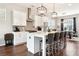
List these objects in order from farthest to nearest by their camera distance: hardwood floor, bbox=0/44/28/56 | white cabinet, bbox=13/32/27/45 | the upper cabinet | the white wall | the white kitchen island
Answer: white cabinet, bbox=13/32/27/45, the upper cabinet, the white kitchen island, the white wall, hardwood floor, bbox=0/44/28/56

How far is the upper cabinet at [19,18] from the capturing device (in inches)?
162

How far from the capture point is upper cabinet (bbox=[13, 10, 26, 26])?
13.5 feet

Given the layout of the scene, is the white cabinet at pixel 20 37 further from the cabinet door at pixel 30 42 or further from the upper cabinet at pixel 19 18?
the upper cabinet at pixel 19 18

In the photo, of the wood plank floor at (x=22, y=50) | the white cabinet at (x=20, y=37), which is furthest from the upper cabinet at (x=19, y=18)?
the wood plank floor at (x=22, y=50)

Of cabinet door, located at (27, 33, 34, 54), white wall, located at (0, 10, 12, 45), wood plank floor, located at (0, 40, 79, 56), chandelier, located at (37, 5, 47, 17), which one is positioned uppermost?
chandelier, located at (37, 5, 47, 17)

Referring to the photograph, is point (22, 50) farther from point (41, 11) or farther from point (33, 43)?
point (41, 11)

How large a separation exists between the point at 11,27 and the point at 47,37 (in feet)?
4.85

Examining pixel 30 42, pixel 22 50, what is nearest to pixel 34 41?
pixel 30 42

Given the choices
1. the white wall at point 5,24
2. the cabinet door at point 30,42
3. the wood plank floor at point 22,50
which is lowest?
the wood plank floor at point 22,50

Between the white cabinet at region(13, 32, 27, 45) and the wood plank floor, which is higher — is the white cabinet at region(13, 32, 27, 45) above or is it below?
above

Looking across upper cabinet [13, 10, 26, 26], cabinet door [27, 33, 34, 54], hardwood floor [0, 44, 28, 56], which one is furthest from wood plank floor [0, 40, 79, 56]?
upper cabinet [13, 10, 26, 26]

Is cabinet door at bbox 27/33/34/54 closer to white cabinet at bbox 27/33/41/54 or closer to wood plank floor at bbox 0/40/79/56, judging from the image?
white cabinet at bbox 27/33/41/54

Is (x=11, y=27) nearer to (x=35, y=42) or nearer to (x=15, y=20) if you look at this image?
(x=15, y=20)

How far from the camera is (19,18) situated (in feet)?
14.4
